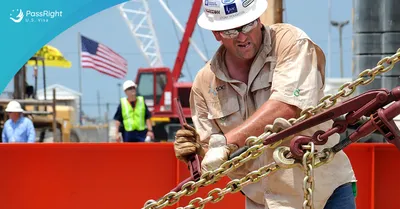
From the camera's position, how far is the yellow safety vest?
37.8 feet

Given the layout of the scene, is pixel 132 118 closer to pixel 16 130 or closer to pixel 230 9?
pixel 16 130

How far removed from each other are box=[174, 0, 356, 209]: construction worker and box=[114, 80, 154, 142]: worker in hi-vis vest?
24.7ft

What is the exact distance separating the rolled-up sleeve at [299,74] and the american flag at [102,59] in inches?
782

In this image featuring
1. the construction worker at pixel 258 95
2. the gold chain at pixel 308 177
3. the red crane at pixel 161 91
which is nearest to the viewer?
the gold chain at pixel 308 177

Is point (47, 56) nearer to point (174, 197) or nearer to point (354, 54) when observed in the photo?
point (354, 54)

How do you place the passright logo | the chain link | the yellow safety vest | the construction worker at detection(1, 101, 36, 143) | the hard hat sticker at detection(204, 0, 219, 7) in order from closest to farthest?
the chain link → the hard hat sticker at detection(204, 0, 219, 7) → the passright logo → the construction worker at detection(1, 101, 36, 143) → the yellow safety vest

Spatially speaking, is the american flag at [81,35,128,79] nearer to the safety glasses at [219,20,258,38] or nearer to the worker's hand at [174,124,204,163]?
Answer: the worker's hand at [174,124,204,163]

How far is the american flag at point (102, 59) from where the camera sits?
23.7m

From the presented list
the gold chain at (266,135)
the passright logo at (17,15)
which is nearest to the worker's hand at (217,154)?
the gold chain at (266,135)

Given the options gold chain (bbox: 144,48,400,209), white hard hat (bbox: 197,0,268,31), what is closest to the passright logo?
white hard hat (bbox: 197,0,268,31)

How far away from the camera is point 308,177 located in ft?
9.63

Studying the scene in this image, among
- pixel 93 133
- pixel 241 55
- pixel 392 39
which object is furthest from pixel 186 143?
pixel 93 133

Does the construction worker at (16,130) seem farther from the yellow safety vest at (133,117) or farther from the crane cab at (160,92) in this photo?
the crane cab at (160,92)

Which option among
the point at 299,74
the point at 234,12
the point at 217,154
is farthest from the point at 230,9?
the point at 217,154
